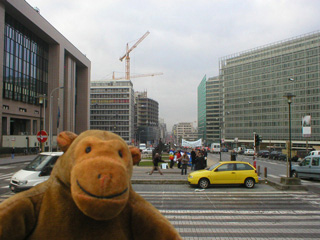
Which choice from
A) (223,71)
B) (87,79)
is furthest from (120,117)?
(223,71)

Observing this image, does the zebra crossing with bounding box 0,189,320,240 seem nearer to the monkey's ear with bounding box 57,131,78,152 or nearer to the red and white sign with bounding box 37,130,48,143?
the monkey's ear with bounding box 57,131,78,152

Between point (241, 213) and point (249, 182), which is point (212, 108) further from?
point (241, 213)

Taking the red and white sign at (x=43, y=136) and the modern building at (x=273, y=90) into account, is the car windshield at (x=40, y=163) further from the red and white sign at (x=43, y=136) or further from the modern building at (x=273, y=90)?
the modern building at (x=273, y=90)

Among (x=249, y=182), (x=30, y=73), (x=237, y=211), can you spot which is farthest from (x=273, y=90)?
(x=237, y=211)

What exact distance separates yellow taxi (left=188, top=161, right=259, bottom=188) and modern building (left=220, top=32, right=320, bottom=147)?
66192mm

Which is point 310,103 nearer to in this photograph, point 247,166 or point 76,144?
point 247,166

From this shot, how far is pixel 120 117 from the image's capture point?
116375mm

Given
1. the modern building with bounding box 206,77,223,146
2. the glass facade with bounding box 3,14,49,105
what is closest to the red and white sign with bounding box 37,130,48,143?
the glass facade with bounding box 3,14,49,105

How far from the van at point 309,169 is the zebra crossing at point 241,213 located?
5793mm

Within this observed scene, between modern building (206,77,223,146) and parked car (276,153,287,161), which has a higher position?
modern building (206,77,223,146)

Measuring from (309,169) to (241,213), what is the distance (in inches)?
461

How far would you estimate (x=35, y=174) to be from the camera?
33.4 ft

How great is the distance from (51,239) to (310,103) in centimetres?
8450

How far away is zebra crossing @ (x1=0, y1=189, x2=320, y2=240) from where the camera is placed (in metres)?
6.88
